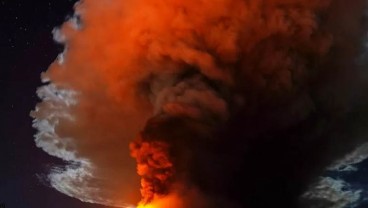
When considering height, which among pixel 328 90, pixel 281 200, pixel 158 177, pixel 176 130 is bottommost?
pixel 158 177

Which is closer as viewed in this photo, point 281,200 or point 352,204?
point 281,200

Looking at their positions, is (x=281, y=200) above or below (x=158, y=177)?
above

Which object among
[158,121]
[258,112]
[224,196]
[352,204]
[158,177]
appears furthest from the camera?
[352,204]

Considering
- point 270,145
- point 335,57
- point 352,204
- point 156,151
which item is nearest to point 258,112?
point 270,145

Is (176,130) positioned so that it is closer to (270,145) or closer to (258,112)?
(258,112)

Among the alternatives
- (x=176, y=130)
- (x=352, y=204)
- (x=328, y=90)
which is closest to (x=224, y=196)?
(x=176, y=130)

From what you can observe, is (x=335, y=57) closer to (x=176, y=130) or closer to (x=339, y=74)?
(x=339, y=74)

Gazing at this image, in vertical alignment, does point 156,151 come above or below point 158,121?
below

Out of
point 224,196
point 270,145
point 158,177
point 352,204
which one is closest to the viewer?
point 158,177

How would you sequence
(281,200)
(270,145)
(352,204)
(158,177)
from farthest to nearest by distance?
1. (352,204)
2. (281,200)
3. (270,145)
4. (158,177)
